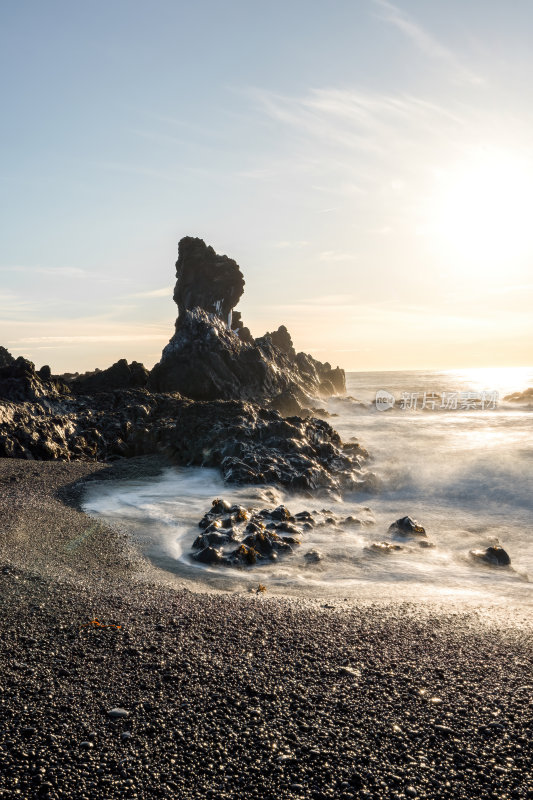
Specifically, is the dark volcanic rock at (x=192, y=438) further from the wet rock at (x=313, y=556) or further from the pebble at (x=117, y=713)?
the pebble at (x=117, y=713)

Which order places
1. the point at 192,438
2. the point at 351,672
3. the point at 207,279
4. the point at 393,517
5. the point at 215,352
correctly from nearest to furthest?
1. the point at 351,672
2. the point at 393,517
3. the point at 192,438
4. the point at 215,352
5. the point at 207,279

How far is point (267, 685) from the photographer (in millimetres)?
5715

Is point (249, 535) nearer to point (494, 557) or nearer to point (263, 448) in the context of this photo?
point (494, 557)

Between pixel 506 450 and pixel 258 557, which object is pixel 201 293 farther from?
pixel 258 557

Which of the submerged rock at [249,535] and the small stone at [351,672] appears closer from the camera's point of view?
the small stone at [351,672]

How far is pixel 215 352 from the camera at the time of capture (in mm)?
38938

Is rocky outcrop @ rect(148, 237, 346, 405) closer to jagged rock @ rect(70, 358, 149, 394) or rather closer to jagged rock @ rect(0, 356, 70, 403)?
jagged rock @ rect(70, 358, 149, 394)

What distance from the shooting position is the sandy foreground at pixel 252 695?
14.5ft

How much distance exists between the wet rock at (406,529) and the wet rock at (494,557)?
182 centimetres

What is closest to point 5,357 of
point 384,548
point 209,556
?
point 209,556

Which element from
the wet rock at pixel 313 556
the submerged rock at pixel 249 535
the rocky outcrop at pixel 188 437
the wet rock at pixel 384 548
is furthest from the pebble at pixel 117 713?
the rocky outcrop at pixel 188 437

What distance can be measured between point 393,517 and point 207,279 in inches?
1606

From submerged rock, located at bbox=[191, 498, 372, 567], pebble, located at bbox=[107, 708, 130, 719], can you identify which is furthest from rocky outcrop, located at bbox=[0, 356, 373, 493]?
pebble, located at bbox=[107, 708, 130, 719]

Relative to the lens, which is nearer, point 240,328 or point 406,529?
point 406,529
